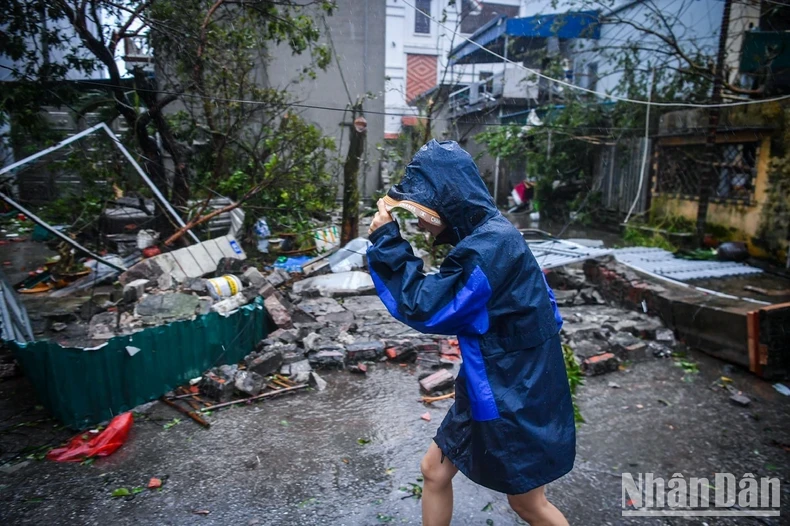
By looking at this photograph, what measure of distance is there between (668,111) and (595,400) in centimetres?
891

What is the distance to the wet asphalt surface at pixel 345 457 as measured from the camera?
2.75m

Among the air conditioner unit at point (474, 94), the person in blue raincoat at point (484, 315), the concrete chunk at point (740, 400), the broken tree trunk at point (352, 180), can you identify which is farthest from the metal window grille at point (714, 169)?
the person in blue raincoat at point (484, 315)

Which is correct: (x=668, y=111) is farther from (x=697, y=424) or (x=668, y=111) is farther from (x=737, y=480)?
(x=737, y=480)

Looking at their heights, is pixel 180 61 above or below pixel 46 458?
above

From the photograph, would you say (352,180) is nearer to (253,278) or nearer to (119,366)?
(253,278)

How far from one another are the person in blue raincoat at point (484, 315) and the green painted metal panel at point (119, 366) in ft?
8.31

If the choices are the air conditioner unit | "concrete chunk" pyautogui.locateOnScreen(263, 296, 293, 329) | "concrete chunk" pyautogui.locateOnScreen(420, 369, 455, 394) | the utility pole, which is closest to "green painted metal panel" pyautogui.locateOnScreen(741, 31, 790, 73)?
the utility pole

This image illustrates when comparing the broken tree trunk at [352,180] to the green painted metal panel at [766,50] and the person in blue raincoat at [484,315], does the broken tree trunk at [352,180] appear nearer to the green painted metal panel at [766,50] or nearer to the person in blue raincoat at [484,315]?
the person in blue raincoat at [484,315]

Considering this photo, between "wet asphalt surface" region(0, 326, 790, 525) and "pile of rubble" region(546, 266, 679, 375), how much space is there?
38 cm

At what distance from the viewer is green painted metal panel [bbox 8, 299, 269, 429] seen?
10.9 feet

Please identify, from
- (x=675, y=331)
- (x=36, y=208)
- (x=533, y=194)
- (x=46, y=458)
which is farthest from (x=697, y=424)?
(x=533, y=194)

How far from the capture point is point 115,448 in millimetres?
3234

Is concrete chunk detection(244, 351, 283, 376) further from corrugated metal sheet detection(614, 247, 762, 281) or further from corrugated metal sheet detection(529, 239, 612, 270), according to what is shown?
corrugated metal sheet detection(614, 247, 762, 281)

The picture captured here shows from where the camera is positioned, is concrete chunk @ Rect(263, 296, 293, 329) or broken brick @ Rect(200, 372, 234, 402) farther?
concrete chunk @ Rect(263, 296, 293, 329)
